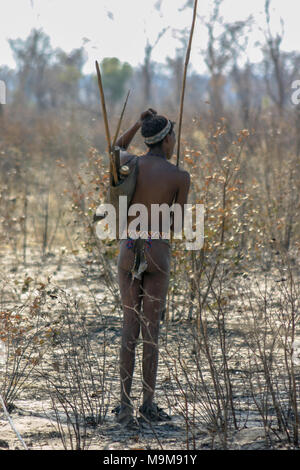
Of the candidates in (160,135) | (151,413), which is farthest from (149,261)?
(151,413)

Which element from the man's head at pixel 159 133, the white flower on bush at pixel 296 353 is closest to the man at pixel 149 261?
the man's head at pixel 159 133

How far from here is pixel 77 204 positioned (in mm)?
6332

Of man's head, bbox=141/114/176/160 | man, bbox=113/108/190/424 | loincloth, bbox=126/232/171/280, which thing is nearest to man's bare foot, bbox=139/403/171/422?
man, bbox=113/108/190/424

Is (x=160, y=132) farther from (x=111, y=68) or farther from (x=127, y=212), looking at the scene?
(x=111, y=68)

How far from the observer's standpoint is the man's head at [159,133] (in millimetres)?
3332

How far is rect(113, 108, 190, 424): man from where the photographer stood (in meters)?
3.31

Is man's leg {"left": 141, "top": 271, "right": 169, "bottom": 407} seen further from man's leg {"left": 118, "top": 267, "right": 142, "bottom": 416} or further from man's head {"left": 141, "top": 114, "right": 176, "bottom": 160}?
man's head {"left": 141, "top": 114, "right": 176, "bottom": 160}

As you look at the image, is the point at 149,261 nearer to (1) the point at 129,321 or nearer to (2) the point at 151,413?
(1) the point at 129,321

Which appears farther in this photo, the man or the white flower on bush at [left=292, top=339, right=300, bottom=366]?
the white flower on bush at [left=292, top=339, right=300, bottom=366]

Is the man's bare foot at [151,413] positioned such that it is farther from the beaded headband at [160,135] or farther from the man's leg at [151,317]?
the beaded headband at [160,135]

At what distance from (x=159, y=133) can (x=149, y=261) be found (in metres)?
0.64

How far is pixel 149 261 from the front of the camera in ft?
10.8

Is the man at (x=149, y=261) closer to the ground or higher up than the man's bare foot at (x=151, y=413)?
higher up
